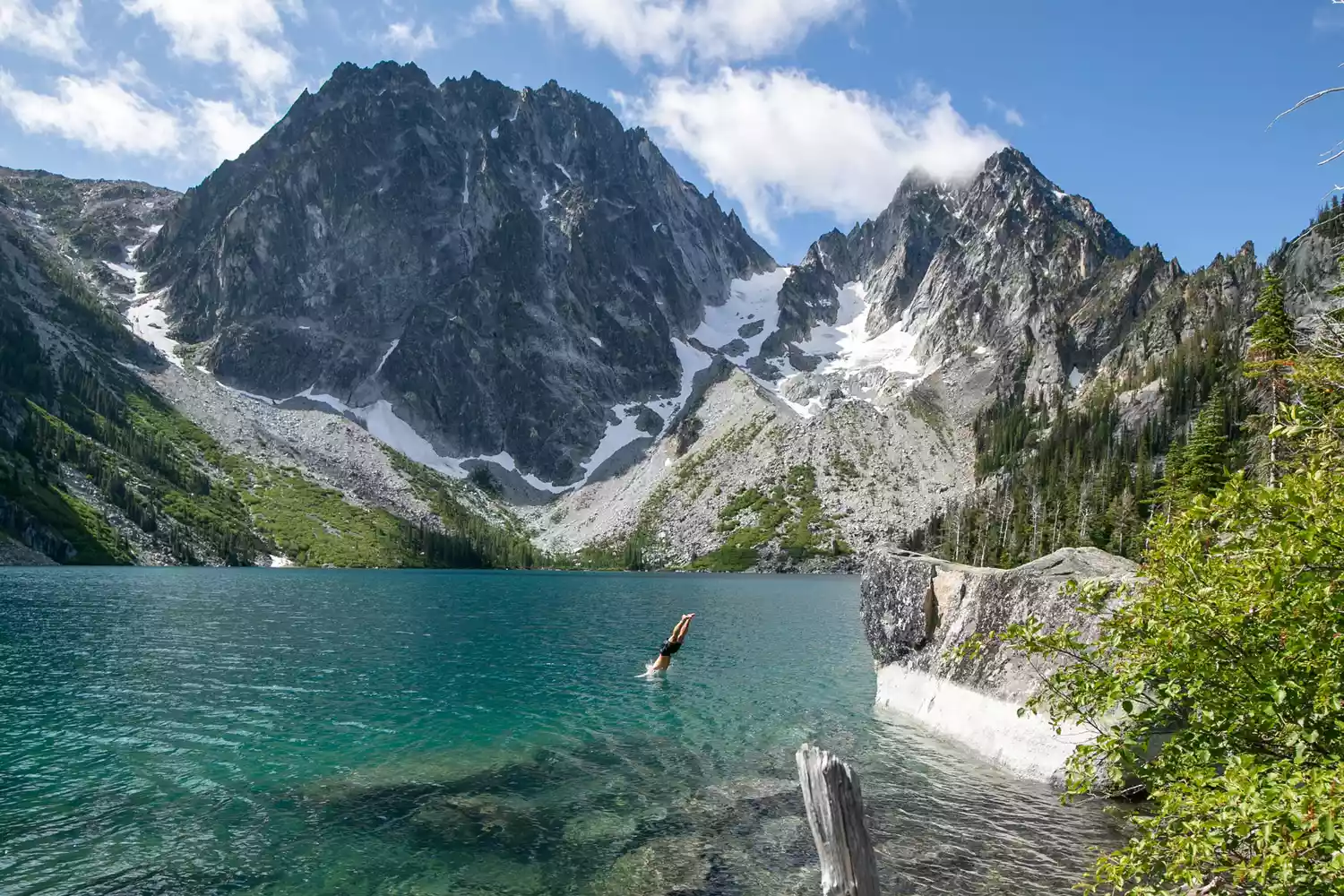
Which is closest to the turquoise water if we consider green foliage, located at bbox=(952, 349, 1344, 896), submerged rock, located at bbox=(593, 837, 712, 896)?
submerged rock, located at bbox=(593, 837, 712, 896)

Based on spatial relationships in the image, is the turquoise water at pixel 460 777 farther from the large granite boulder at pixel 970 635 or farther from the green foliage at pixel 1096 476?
the green foliage at pixel 1096 476

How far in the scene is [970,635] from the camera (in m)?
24.3

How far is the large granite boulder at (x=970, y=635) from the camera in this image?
83.1 feet

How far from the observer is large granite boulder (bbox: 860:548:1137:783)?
997 inches

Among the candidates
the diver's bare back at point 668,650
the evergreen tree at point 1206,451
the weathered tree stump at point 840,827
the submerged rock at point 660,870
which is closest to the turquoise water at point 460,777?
the submerged rock at point 660,870

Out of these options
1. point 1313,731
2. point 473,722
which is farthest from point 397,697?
point 1313,731

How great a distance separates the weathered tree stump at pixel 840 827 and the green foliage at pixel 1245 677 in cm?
208

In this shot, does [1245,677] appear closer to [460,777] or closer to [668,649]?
[460,777]

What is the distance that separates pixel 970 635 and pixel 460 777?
17662 millimetres

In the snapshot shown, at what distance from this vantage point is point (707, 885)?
1686 cm

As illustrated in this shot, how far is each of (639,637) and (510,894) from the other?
158 feet

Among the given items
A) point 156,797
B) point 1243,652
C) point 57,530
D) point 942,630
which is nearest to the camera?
point 1243,652

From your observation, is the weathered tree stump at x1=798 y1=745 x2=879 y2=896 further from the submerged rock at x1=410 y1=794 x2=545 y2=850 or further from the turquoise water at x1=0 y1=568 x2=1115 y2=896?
the submerged rock at x1=410 y1=794 x2=545 y2=850

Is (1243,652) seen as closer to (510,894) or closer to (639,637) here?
(510,894)
